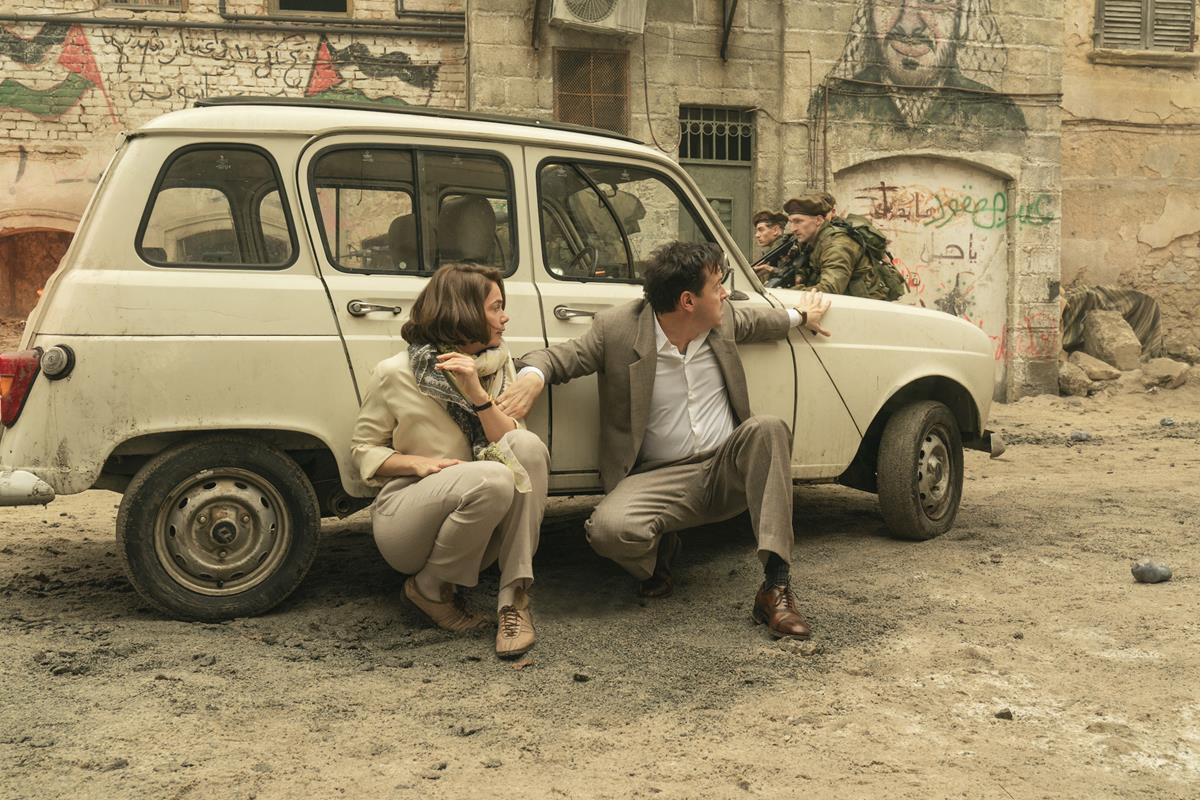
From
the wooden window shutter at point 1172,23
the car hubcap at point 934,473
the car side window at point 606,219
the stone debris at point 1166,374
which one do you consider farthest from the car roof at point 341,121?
the wooden window shutter at point 1172,23

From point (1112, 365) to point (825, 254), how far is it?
8938mm

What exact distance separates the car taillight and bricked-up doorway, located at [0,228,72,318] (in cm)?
975

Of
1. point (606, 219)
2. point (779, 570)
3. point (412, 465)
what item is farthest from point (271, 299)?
point (779, 570)

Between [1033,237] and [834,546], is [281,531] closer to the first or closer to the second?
[834,546]

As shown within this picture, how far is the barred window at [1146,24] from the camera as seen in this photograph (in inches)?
603

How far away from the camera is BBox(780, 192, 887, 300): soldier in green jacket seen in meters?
6.75

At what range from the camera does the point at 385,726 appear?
11.4 feet

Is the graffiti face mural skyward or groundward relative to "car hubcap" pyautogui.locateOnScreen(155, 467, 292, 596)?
skyward

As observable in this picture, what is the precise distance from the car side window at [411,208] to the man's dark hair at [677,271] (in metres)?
0.60

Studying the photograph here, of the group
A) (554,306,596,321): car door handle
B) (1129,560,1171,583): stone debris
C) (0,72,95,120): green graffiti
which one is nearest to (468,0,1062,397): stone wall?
(0,72,95,120): green graffiti

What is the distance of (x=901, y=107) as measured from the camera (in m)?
13.0

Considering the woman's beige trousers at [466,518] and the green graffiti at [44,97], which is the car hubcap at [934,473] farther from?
the green graffiti at [44,97]

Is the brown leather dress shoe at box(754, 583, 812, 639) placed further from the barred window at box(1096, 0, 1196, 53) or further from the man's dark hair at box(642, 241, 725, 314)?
the barred window at box(1096, 0, 1196, 53)

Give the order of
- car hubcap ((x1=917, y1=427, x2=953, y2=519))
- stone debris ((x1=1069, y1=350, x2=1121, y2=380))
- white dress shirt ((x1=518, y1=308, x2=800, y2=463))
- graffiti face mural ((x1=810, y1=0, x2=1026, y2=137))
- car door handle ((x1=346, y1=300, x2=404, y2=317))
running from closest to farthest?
car door handle ((x1=346, y1=300, x2=404, y2=317))
white dress shirt ((x1=518, y1=308, x2=800, y2=463))
car hubcap ((x1=917, y1=427, x2=953, y2=519))
graffiti face mural ((x1=810, y1=0, x2=1026, y2=137))
stone debris ((x1=1069, y1=350, x2=1121, y2=380))
